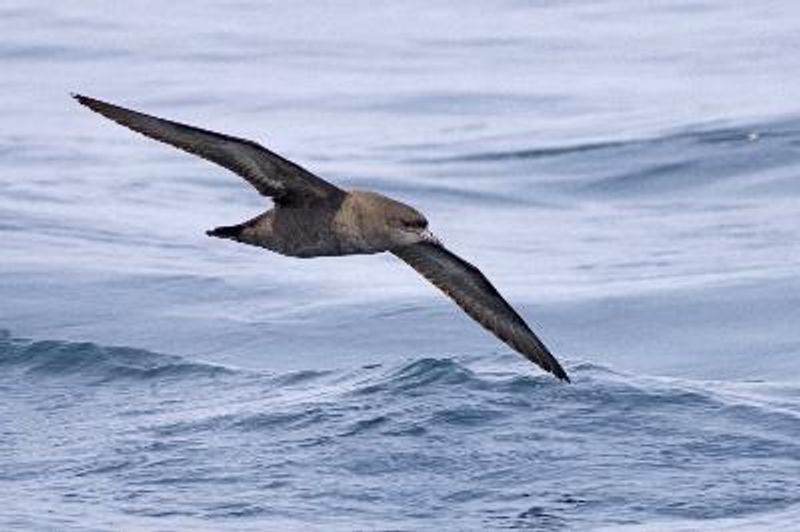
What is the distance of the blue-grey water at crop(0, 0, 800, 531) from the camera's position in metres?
13.8

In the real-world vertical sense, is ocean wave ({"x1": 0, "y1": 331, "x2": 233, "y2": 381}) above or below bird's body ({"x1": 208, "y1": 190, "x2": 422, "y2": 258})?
below

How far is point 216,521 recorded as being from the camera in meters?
13.0

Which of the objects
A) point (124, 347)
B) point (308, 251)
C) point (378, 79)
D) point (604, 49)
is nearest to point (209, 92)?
point (378, 79)

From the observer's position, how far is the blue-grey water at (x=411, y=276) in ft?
A: 45.3

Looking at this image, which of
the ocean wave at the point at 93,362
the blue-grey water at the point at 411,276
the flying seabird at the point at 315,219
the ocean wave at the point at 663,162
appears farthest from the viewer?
the ocean wave at the point at 663,162

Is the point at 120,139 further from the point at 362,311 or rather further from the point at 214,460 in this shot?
the point at 214,460

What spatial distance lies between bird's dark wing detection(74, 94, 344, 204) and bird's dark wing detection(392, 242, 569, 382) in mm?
1206

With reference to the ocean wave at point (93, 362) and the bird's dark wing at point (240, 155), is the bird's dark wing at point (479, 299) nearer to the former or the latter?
the bird's dark wing at point (240, 155)

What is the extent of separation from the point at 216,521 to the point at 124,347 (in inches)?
175

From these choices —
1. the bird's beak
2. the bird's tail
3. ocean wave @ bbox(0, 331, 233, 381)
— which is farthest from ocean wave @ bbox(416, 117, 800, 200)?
the bird's tail

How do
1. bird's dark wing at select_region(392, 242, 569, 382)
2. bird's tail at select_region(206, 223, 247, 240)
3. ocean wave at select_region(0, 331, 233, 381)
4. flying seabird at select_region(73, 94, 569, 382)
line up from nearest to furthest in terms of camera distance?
bird's tail at select_region(206, 223, 247, 240) → flying seabird at select_region(73, 94, 569, 382) → bird's dark wing at select_region(392, 242, 569, 382) → ocean wave at select_region(0, 331, 233, 381)

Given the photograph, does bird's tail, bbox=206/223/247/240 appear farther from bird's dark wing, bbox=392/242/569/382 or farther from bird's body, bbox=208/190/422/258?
bird's dark wing, bbox=392/242/569/382

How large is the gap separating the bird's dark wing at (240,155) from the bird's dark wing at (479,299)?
1.21 metres

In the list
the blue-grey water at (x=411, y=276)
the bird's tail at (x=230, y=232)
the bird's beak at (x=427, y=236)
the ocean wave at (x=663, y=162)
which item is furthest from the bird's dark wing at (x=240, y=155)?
the ocean wave at (x=663, y=162)
